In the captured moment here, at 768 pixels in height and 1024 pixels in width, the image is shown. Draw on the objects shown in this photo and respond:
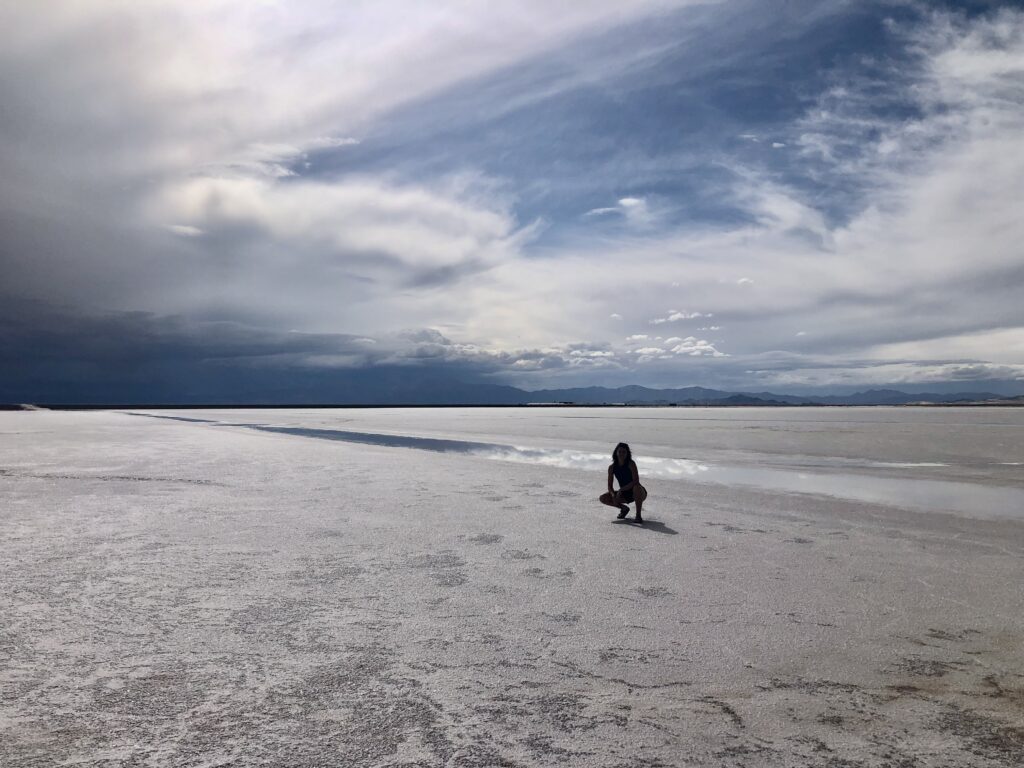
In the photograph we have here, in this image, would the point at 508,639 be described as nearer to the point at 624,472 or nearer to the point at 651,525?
the point at 651,525

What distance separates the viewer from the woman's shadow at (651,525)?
927 centimetres

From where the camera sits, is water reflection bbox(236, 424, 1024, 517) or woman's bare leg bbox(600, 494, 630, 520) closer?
woman's bare leg bbox(600, 494, 630, 520)

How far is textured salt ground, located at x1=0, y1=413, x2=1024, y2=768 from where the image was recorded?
3541 millimetres

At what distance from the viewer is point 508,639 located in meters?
5.06

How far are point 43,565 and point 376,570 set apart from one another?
12.1ft

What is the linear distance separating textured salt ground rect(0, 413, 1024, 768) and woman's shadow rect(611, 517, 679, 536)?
0.23 metres

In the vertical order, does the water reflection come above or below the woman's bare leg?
below

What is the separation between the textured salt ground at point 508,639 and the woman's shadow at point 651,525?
9.0 inches

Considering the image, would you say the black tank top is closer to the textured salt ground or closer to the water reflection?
the textured salt ground

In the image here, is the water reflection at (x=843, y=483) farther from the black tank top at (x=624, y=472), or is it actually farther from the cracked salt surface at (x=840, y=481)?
the black tank top at (x=624, y=472)

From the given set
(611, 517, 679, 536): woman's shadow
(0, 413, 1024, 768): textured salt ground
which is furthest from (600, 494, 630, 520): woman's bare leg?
(0, 413, 1024, 768): textured salt ground

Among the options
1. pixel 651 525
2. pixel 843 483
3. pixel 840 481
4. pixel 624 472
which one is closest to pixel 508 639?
pixel 651 525

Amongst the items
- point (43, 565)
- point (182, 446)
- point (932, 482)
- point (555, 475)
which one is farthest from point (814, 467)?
point (182, 446)

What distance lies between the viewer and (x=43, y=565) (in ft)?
23.4
